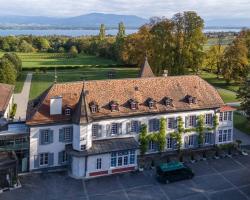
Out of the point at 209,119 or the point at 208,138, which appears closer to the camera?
the point at 209,119

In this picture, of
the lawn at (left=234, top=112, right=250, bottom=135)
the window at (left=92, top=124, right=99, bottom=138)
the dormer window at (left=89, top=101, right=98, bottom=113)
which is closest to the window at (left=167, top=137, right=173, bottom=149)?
the window at (left=92, top=124, right=99, bottom=138)

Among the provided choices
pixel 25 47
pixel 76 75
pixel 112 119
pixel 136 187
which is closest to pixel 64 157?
pixel 112 119

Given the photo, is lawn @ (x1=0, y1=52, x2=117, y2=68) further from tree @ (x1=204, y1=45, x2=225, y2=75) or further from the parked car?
the parked car

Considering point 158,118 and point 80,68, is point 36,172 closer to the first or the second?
point 158,118

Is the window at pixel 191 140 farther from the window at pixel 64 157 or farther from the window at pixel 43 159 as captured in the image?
the window at pixel 43 159

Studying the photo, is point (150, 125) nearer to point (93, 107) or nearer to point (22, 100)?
point (93, 107)

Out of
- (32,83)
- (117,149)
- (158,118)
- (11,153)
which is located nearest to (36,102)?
Result: (11,153)
